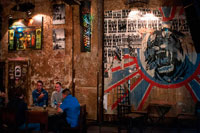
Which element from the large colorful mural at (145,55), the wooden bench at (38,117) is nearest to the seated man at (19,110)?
the wooden bench at (38,117)

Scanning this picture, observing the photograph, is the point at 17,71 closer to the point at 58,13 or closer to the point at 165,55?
the point at 58,13

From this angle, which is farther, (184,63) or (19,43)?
(19,43)

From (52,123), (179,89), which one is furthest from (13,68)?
(179,89)

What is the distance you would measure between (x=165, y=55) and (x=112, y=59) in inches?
77.7

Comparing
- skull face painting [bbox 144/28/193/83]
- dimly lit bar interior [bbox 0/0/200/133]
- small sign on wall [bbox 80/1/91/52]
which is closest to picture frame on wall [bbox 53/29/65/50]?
dimly lit bar interior [bbox 0/0/200/133]

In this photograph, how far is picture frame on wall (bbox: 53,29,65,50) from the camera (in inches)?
372

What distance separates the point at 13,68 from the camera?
1013 centimetres

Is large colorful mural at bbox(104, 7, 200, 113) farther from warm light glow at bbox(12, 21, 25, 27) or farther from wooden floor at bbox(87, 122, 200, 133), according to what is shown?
warm light glow at bbox(12, 21, 25, 27)

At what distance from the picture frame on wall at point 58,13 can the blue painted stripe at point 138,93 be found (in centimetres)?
406

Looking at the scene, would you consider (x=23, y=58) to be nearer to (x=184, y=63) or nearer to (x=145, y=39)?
(x=145, y=39)

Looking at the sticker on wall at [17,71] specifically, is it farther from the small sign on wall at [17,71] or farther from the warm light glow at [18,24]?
the warm light glow at [18,24]

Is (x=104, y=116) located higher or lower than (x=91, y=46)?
lower

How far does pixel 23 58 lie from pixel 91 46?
10.5 ft

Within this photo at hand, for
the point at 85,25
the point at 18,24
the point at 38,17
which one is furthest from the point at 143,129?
the point at 18,24
